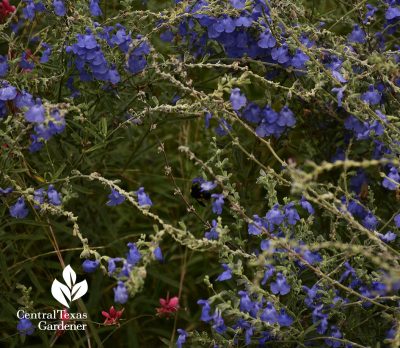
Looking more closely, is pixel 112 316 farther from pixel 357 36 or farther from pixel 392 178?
pixel 357 36

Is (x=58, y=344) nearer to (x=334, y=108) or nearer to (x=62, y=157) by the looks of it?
(x=62, y=157)

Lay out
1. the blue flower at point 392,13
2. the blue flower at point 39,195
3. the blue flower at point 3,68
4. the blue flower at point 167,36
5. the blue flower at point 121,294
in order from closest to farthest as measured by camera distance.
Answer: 1. the blue flower at point 121,294
2. the blue flower at point 39,195
3. the blue flower at point 3,68
4. the blue flower at point 392,13
5. the blue flower at point 167,36

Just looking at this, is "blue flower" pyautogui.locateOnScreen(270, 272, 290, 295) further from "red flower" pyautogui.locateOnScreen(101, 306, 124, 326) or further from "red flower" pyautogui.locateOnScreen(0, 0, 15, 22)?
"red flower" pyautogui.locateOnScreen(0, 0, 15, 22)

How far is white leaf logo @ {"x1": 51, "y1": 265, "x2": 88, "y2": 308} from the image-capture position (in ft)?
7.50

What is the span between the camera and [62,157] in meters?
2.54

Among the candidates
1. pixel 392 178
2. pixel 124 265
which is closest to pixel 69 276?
pixel 124 265

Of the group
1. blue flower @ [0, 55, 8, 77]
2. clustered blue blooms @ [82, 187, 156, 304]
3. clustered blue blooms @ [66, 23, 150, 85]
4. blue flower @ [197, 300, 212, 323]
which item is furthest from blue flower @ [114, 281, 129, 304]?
blue flower @ [0, 55, 8, 77]

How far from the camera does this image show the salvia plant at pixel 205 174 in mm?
1976

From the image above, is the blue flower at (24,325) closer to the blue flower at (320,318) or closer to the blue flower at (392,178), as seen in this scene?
the blue flower at (320,318)

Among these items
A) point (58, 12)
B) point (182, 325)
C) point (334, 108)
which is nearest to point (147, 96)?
point (58, 12)

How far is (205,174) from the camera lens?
2.25 m

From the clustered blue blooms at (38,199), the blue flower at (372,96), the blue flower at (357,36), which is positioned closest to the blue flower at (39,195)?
the clustered blue blooms at (38,199)

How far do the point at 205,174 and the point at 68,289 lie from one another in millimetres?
572

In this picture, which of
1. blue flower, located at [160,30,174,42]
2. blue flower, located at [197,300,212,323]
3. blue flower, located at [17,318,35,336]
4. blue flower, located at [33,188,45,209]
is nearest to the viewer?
blue flower, located at [197,300,212,323]
